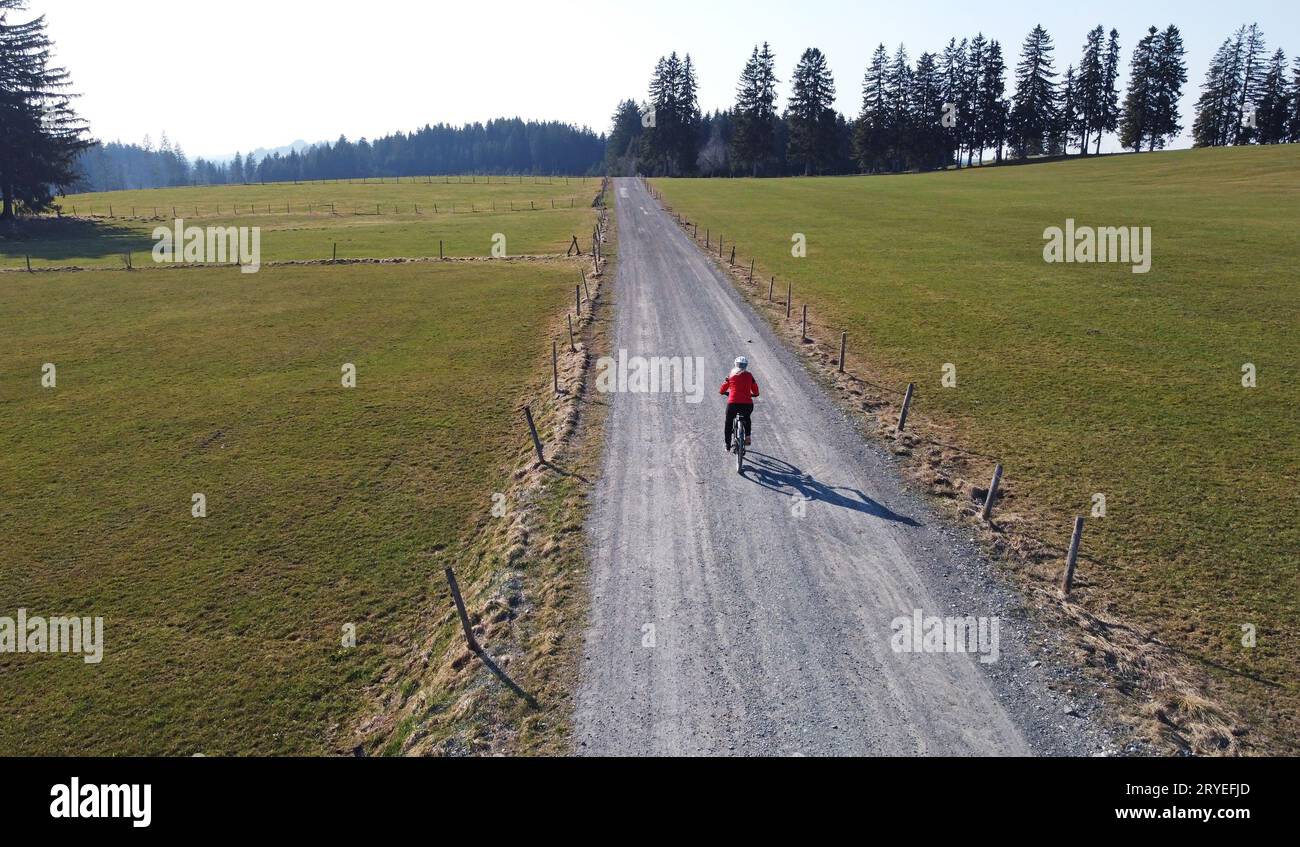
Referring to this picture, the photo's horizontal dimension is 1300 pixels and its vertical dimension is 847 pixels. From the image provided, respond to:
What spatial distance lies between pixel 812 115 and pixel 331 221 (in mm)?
101423

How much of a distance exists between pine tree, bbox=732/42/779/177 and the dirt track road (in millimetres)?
133410

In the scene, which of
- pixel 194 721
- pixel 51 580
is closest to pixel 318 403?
pixel 51 580

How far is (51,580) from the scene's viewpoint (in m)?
14.8

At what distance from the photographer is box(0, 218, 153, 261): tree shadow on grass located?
59.9m

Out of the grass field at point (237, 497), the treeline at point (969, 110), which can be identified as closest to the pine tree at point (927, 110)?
the treeline at point (969, 110)

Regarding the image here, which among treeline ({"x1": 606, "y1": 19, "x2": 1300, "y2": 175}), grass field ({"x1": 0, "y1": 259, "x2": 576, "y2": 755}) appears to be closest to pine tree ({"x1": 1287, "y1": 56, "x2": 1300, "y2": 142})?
treeline ({"x1": 606, "y1": 19, "x2": 1300, "y2": 175})

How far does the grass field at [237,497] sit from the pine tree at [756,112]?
118 metres

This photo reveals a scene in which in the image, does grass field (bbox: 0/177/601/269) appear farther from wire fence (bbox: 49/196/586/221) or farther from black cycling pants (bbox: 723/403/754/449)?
black cycling pants (bbox: 723/403/754/449)

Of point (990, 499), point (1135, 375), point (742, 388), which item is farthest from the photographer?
point (1135, 375)

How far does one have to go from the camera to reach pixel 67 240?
6831 centimetres

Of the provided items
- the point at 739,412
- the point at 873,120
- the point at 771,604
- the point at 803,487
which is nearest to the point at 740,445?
the point at 739,412

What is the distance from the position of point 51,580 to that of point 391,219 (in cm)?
7457

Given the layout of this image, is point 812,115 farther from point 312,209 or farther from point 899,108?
point 312,209

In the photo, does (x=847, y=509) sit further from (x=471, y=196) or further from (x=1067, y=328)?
(x=471, y=196)
